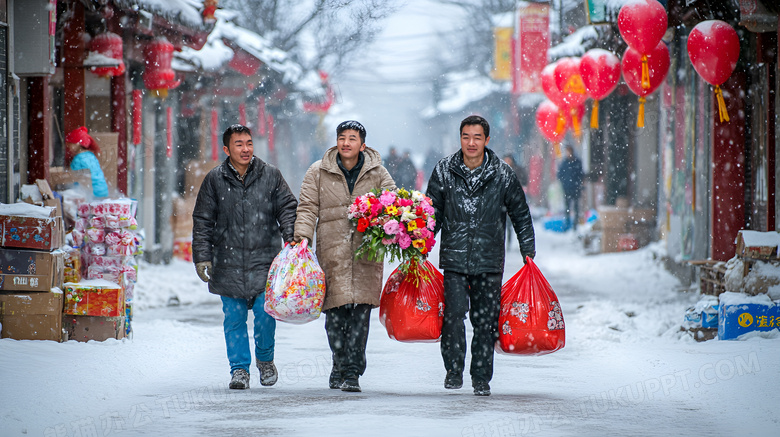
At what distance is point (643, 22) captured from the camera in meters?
10.5

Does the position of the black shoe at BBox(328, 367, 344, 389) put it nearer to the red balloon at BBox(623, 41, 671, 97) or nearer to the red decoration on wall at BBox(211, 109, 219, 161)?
the red balloon at BBox(623, 41, 671, 97)

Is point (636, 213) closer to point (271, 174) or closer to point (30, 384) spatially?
point (271, 174)

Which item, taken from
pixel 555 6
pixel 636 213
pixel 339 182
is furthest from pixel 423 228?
pixel 555 6

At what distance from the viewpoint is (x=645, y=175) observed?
19016 mm

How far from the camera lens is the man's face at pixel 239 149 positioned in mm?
6578

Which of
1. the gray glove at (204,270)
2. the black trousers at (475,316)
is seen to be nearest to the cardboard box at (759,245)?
the black trousers at (475,316)

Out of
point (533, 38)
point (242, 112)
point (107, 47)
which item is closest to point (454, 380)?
point (107, 47)

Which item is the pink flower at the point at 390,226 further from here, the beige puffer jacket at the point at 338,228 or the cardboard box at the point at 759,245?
the cardboard box at the point at 759,245

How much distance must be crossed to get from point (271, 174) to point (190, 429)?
6.98 ft

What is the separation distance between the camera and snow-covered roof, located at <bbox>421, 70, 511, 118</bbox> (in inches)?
1539

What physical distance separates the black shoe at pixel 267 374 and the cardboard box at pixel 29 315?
2482mm

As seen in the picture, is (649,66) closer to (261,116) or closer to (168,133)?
(168,133)

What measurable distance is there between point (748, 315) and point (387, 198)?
157 inches

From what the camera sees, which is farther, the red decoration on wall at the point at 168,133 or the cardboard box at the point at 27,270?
the red decoration on wall at the point at 168,133
